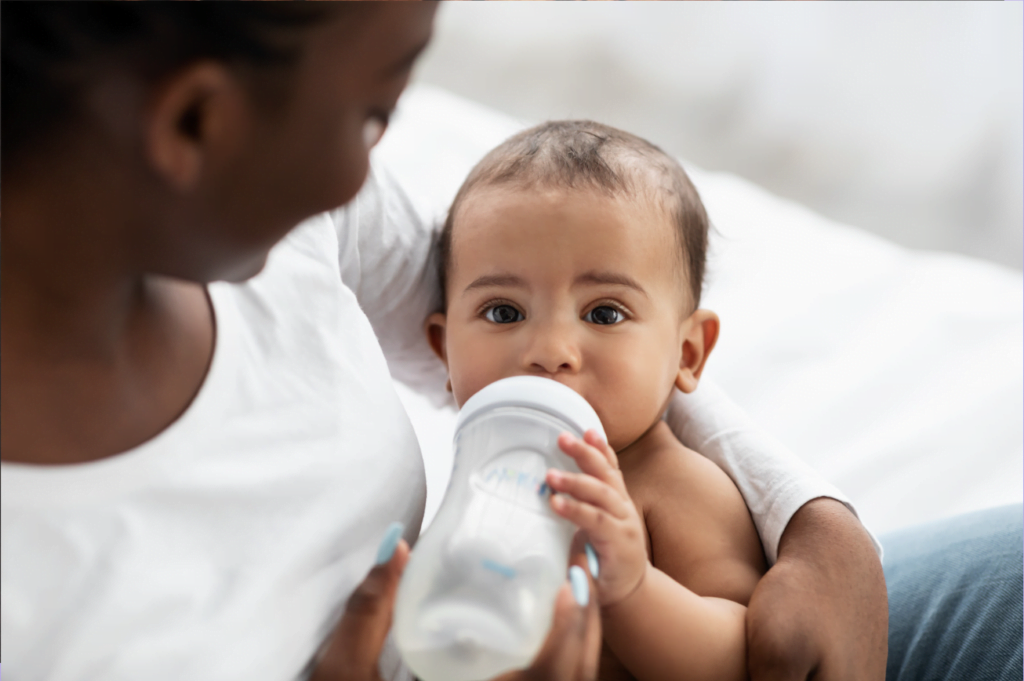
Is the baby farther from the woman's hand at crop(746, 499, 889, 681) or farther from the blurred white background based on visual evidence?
the blurred white background

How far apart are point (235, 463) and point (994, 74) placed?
205 centimetres

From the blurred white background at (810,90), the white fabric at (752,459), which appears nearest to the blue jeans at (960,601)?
the white fabric at (752,459)

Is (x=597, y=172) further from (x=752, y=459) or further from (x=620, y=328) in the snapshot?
(x=752, y=459)

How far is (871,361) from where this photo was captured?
1681 millimetres

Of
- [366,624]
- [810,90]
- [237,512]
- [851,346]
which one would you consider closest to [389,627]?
[366,624]

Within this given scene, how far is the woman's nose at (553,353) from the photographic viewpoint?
0.93 metres

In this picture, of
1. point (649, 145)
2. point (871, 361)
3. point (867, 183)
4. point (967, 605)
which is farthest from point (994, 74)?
point (967, 605)

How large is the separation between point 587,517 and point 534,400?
103 mm

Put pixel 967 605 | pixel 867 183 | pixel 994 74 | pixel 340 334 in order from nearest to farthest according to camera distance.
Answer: pixel 340 334, pixel 967 605, pixel 994 74, pixel 867 183

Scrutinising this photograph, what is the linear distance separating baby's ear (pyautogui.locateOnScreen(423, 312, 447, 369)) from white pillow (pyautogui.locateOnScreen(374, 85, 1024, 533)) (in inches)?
5.2

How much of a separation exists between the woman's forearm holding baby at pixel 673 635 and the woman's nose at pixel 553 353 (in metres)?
0.22

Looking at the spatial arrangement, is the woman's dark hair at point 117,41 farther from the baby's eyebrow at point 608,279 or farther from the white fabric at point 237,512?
the baby's eyebrow at point 608,279

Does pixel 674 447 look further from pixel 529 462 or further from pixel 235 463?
pixel 235 463

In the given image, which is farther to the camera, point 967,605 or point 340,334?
point 967,605
